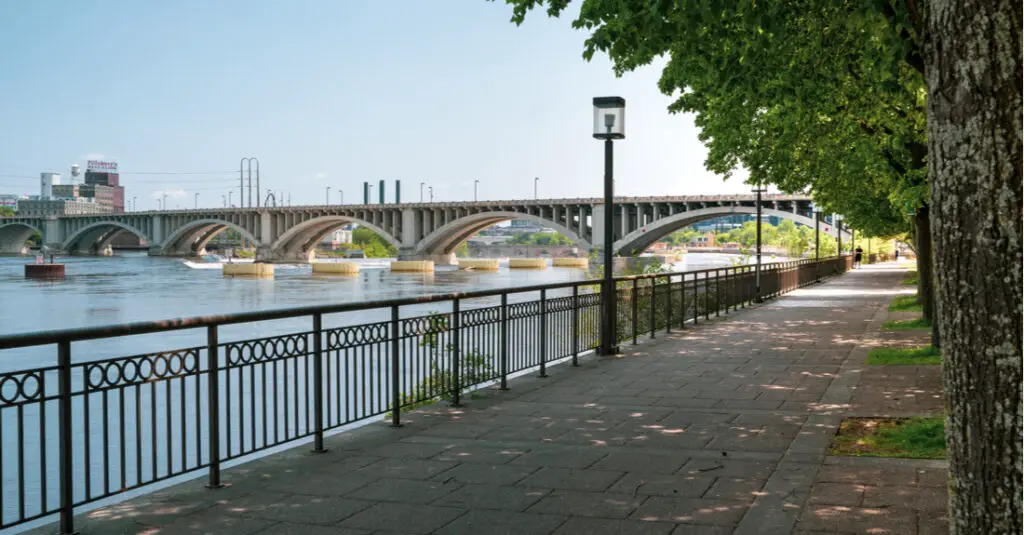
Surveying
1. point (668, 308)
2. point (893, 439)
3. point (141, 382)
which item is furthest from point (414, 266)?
point (141, 382)

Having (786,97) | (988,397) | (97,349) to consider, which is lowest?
(97,349)

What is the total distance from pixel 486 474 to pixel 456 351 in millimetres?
2828

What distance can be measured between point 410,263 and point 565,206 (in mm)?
17117

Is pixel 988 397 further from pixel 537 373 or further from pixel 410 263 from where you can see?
pixel 410 263

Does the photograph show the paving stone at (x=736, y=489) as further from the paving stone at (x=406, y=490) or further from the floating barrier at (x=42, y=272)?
the floating barrier at (x=42, y=272)

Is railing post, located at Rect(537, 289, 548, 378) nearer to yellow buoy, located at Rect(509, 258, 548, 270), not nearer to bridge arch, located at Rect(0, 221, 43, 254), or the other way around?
yellow buoy, located at Rect(509, 258, 548, 270)

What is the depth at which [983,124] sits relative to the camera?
3416mm

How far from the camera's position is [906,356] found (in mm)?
12609

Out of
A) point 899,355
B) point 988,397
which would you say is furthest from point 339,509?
point 899,355

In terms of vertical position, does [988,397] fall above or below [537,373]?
above

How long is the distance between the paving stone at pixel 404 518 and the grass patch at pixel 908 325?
13982 millimetres

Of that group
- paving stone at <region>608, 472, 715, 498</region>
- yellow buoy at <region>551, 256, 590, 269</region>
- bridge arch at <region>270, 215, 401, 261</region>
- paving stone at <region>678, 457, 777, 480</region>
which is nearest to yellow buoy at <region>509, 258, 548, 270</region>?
yellow buoy at <region>551, 256, 590, 269</region>

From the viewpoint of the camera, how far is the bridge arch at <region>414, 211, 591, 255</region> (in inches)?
3302

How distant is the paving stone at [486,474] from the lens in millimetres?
6105
